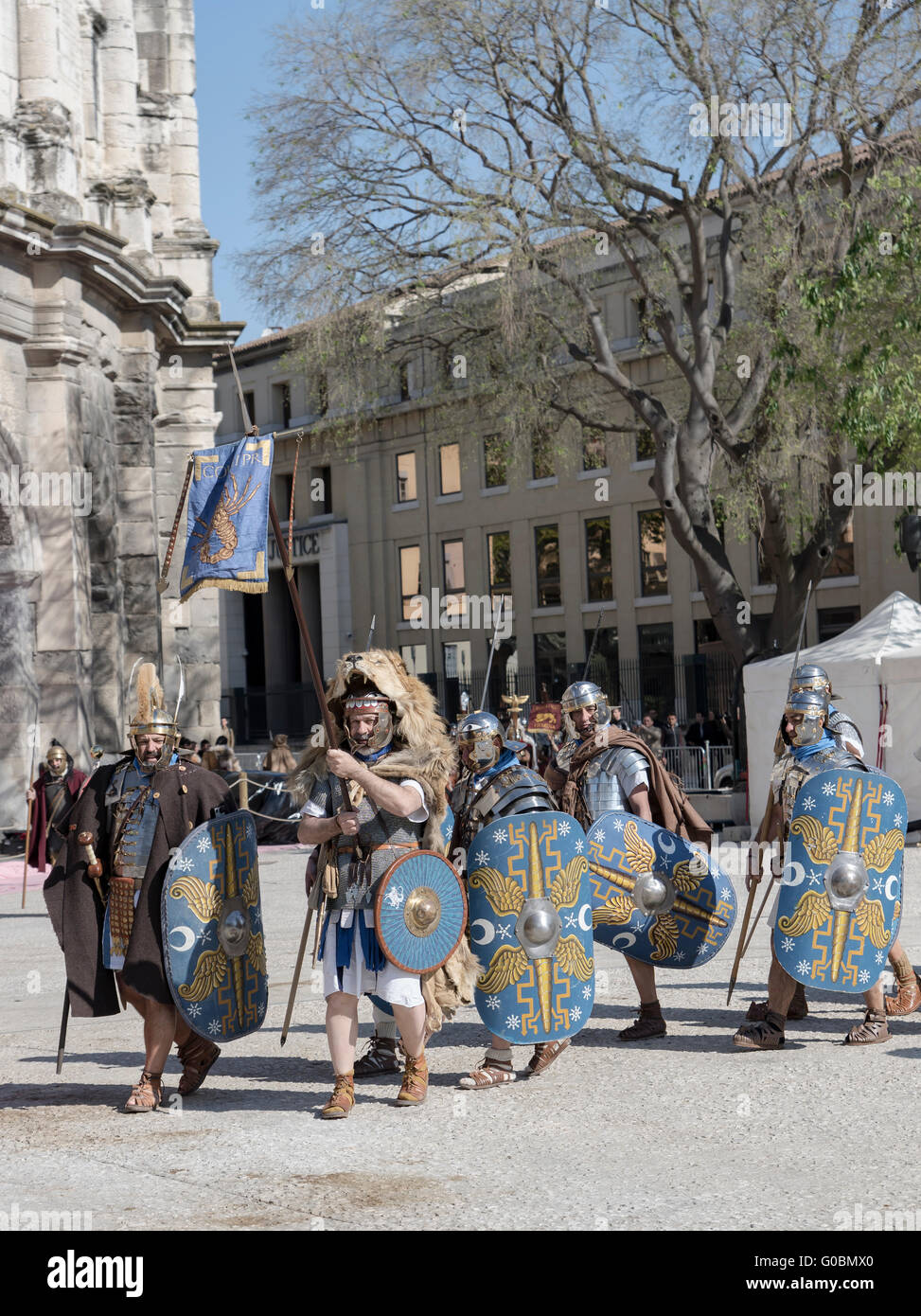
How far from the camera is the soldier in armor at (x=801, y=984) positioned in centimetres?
856

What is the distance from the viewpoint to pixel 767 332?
23844 millimetres

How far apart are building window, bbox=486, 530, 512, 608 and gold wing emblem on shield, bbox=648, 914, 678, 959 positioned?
39155mm

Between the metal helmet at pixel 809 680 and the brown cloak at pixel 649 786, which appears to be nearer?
the metal helmet at pixel 809 680

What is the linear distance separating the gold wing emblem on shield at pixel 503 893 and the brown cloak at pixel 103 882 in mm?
1185

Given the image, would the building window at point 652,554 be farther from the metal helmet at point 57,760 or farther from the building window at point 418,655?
the metal helmet at point 57,760

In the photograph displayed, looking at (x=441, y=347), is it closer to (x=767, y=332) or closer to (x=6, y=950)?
(x=767, y=332)

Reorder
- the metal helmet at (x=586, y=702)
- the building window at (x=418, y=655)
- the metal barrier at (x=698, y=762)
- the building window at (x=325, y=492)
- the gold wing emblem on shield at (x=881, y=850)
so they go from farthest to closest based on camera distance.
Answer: the building window at (x=325, y=492)
the building window at (x=418, y=655)
the metal barrier at (x=698, y=762)
the metal helmet at (x=586, y=702)
the gold wing emblem on shield at (x=881, y=850)

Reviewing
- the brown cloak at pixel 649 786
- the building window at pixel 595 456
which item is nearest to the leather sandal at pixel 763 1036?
the brown cloak at pixel 649 786

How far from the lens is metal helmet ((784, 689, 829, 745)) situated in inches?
334

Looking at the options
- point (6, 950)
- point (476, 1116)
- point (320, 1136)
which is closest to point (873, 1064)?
point (476, 1116)

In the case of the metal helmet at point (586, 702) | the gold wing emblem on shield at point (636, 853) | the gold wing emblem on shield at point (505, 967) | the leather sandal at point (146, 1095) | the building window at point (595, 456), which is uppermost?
the building window at point (595, 456)

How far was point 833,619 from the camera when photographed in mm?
39750

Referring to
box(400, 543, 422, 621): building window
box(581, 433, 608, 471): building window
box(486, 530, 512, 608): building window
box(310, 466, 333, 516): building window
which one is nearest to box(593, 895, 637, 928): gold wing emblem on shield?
box(581, 433, 608, 471): building window

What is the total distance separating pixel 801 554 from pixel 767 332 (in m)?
3.09
